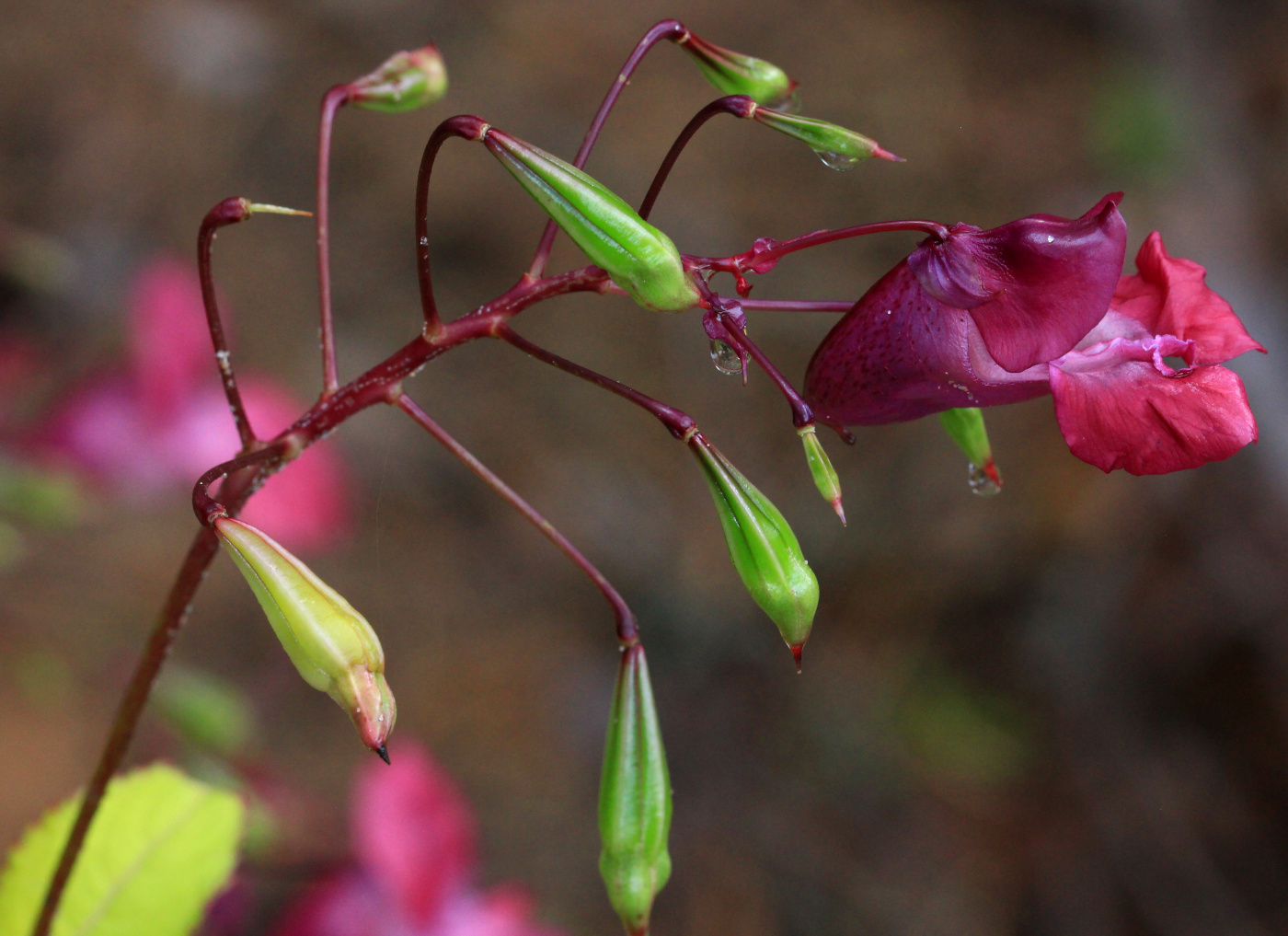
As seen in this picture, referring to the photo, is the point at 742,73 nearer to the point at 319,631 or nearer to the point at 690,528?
the point at 319,631

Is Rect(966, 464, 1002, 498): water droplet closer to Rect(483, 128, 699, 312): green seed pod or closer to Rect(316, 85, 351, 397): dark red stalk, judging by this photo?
Rect(483, 128, 699, 312): green seed pod

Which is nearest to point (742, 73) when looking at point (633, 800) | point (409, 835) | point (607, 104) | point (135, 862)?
point (607, 104)

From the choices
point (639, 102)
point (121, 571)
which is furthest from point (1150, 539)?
point (121, 571)

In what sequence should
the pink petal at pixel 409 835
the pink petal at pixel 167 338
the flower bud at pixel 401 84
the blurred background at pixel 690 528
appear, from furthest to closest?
1. the blurred background at pixel 690 528
2. the pink petal at pixel 167 338
3. the pink petal at pixel 409 835
4. the flower bud at pixel 401 84

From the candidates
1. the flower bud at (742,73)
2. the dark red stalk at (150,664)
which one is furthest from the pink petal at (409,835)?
the flower bud at (742,73)

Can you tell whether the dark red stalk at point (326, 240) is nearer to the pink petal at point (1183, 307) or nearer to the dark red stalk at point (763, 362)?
the dark red stalk at point (763, 362)

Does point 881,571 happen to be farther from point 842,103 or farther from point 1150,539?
point 842,103
